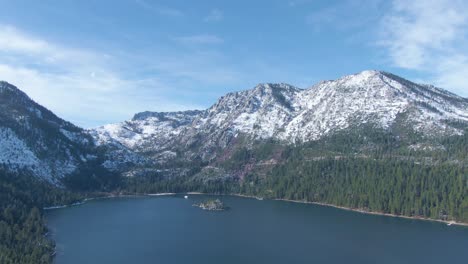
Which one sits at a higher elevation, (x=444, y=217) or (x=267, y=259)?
(x=444, y=217)

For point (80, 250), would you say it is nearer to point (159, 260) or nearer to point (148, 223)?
point (159, 260)

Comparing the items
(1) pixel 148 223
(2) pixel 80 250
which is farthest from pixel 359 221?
(2) pixel 80 250

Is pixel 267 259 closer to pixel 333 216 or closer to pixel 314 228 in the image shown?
pixel 314 228

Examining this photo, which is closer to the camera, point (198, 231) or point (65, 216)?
point (198, 231)

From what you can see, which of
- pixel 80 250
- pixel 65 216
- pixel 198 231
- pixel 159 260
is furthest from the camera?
pixel 65 216

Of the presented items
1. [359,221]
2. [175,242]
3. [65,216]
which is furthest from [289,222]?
[65,216]

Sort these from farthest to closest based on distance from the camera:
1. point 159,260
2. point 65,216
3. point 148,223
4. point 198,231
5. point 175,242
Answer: point 65,216 < point 148,223 < point 198,231 < point 175,242 < point 159,260
